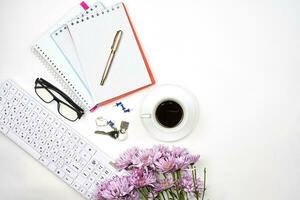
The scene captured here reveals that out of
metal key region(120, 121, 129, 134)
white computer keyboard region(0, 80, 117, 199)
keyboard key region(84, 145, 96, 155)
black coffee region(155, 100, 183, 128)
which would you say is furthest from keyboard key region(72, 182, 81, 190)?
black coffee region(155, 100, 183, 128)

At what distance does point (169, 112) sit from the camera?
3.37 ft

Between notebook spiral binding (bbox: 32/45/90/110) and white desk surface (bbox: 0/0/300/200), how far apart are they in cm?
5

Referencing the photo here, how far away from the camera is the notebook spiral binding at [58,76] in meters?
1.09

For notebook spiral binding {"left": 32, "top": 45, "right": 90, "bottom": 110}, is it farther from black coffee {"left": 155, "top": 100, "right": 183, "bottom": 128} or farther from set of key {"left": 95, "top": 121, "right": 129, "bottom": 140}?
black coffee {"left": 155, "top": 100, "right": 183, "bottom": 128}

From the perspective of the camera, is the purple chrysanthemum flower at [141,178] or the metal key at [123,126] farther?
the metal key at [123,126]

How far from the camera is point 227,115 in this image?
3.53ft

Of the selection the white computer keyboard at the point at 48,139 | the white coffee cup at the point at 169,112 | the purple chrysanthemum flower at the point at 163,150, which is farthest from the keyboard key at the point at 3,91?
the purple chrysanthemum flower at the point at 163,150

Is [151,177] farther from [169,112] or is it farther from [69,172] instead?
[69,172]

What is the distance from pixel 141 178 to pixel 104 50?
1.42ft

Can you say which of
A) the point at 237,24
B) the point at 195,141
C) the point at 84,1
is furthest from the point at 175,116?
the point at 84,1

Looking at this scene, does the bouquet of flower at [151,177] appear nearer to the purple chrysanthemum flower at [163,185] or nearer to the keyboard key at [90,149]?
the purple chrysanthemum flower at [163,185]

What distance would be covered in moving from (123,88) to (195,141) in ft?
0.90

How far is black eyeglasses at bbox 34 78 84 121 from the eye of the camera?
3.58ft

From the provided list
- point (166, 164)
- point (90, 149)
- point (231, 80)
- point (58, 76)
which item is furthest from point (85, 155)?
point (231, 80)
